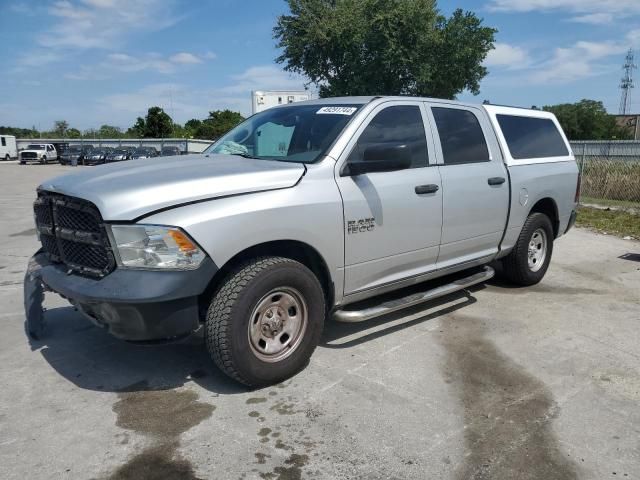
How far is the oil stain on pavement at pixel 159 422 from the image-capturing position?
274 cm

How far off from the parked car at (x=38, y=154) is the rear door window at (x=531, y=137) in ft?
145

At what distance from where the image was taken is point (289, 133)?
4.40 meters

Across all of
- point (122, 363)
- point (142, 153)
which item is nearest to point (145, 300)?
point (122, 363)

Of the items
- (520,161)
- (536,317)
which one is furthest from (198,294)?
(520,161)

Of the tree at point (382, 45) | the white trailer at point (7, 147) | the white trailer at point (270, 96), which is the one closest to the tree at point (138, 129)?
the white trailer at point (7, 147)

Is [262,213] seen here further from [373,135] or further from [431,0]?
[431,0]

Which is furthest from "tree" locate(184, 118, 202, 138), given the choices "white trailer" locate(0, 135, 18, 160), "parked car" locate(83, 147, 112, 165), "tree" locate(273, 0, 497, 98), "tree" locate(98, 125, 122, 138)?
"tree" locate(273, 0, 497, 98)

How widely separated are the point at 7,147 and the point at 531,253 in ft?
178

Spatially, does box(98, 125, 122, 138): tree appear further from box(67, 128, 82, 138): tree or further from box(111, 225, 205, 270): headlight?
box(111, 225, 205, 270): headlight

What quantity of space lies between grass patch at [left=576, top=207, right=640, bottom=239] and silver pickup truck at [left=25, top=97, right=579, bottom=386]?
6175 mm

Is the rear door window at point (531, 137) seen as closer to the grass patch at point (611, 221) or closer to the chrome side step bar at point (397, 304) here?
the chrome side step bar at point (397, 304)

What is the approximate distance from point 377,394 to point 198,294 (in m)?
1.37

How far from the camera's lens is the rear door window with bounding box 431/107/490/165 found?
15.5 feet

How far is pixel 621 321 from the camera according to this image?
16.6 feet
